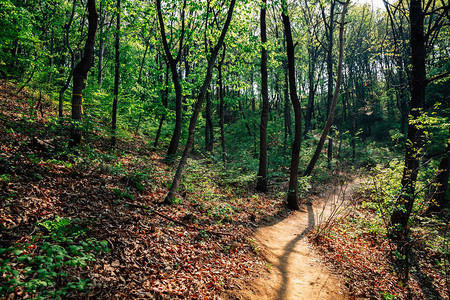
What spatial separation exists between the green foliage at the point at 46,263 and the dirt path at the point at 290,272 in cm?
293

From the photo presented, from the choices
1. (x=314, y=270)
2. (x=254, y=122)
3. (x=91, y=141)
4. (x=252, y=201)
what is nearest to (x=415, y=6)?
(x=314, y=270)

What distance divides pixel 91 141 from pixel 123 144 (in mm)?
2384

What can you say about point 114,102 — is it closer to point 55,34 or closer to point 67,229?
point 67,229

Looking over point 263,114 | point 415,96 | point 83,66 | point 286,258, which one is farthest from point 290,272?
point 83,66

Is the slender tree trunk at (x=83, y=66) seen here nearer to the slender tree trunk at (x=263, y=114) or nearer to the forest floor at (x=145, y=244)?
the forest floor at (x=145, y=244)

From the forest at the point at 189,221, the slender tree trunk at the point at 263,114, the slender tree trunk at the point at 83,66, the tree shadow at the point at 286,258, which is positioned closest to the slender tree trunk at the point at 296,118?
the forest at the point at 189,221

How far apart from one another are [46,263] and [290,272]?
4978 millimetres

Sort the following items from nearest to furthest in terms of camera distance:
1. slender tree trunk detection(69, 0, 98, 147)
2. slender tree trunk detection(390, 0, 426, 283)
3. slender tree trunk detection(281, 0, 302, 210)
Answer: slender tree trunk detection(390, 0, 426, 283) < slender tree trunk detection(69, 0, 98, 147) < slender tree trunk detection(281, 0, 302, 210)

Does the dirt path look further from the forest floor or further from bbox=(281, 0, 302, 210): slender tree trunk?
bbox=(281, 0, 302, 210): slender tree trunk

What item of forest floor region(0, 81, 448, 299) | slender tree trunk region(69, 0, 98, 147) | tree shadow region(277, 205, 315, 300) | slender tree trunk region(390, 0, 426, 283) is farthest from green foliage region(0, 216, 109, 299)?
slender tree trunk region(390, 0, 426, 283)

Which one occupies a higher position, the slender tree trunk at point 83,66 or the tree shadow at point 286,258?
the slender tree trunk at point 83,66

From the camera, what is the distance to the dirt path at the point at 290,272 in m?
4.39

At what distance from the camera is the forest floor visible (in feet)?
9.61

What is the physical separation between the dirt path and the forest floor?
0.09 ft
